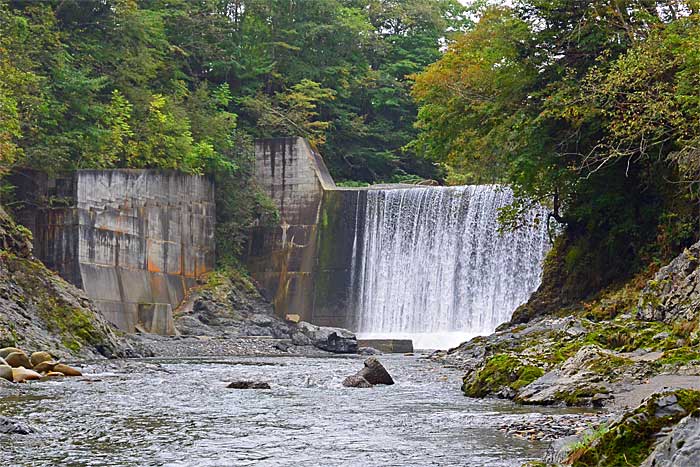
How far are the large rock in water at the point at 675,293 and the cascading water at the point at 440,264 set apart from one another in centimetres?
1822

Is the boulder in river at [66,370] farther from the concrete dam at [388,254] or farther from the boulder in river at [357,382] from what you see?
the concrete dam at [388,254]

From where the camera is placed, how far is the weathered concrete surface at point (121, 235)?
106 feet

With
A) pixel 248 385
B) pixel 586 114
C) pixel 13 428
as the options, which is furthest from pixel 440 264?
pixel 13 428

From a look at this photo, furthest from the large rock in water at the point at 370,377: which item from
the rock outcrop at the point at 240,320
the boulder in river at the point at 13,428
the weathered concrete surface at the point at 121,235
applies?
the weathered concrete surface at the point at 121,235

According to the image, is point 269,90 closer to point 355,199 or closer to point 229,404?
point 355,199

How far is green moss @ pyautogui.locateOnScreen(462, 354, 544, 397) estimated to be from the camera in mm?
14102

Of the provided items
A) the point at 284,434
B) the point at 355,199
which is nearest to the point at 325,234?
the point at 355,199

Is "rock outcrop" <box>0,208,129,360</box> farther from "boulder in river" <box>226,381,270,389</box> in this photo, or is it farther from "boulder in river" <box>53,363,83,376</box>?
"boulder in river" <box>226,381,270,389</box>

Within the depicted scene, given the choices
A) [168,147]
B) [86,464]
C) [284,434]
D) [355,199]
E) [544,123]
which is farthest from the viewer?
[355,199]

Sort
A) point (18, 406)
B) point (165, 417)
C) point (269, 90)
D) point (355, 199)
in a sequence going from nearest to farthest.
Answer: point (165, 417), point (18, 406), point (355, 199), point (269, 90)

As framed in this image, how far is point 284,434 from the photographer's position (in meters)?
10.3

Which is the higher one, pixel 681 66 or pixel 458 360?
pixel 681 66

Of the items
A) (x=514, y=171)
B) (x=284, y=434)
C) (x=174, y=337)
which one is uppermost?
(x=514, y=171)

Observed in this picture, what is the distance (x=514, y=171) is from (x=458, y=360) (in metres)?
4.38
